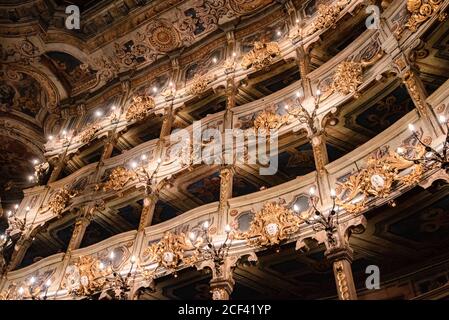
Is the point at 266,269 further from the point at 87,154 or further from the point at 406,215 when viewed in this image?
the point at 87,154

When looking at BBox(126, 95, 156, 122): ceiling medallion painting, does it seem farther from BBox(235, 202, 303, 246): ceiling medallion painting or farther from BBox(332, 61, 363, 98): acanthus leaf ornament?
BBox(235, 202, 303, 246): ceiling medallion painting

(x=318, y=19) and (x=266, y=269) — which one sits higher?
(x=318, y=19)

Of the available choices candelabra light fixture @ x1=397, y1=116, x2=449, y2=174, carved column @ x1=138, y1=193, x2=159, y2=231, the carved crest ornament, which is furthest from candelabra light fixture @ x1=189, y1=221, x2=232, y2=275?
candelabra light fixture @ x1=397, y1=116, x2=449, y2=174

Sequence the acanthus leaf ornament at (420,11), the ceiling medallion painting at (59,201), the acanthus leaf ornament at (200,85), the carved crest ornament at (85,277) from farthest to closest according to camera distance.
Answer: the acanthus leaf ornament at (200,85) → the ceiling medallion painting at (59,201) → the carved crest ornament at (85,277) → the acanthus leaf ornament at (420,11)

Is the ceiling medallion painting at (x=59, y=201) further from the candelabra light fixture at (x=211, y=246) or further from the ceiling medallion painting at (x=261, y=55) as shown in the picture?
the ceiling medallion painting at (x=261, y=55)

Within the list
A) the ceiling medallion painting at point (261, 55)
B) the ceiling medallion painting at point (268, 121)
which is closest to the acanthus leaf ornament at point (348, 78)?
the ceiling medallion painting at point (268, 121)

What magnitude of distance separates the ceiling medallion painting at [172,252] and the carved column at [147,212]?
0.97 meters

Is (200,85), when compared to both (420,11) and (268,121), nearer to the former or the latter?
(268,121)

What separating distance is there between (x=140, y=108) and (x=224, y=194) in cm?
673

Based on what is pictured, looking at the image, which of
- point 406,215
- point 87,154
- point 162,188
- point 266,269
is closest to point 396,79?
point 406,215

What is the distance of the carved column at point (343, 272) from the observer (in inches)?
256
